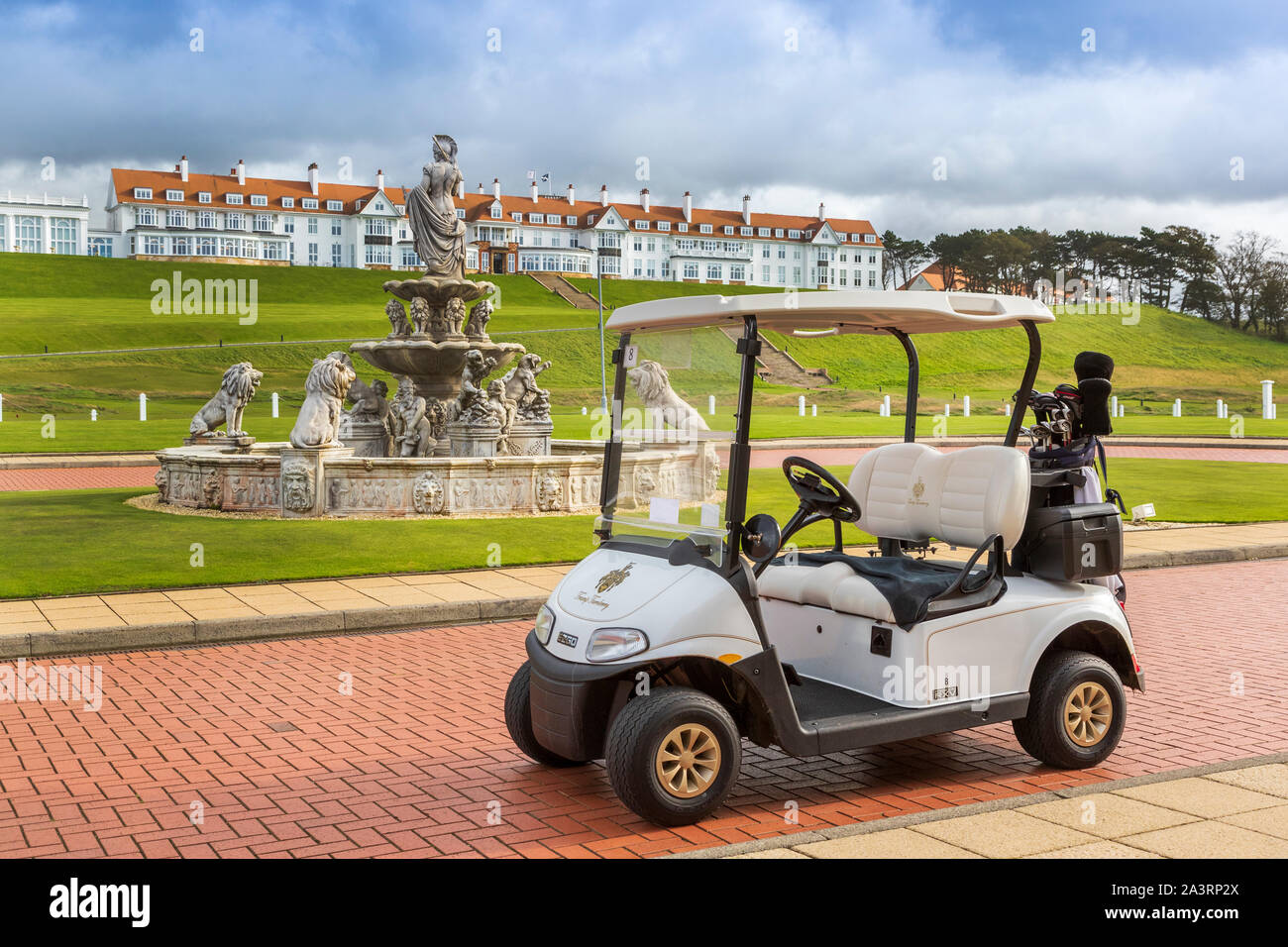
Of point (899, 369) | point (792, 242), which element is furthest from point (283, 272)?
point (792, 242)

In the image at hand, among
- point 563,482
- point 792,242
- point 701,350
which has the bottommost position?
point 563,482

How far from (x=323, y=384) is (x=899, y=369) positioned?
53.5 m

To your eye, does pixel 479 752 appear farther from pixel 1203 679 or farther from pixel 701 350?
pixel 1203 679

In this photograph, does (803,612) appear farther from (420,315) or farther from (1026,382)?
(420,315)

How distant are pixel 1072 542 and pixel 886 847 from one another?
209cm

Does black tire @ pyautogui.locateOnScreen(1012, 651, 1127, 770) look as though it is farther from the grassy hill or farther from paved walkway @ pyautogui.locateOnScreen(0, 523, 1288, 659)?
the grassy hill

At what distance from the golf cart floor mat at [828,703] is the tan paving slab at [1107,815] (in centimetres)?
78

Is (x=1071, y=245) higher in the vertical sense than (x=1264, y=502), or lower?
higher

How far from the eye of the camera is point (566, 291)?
3543 inches

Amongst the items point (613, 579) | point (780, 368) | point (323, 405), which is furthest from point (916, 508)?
point (323, 405)

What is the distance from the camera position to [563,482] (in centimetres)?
1550

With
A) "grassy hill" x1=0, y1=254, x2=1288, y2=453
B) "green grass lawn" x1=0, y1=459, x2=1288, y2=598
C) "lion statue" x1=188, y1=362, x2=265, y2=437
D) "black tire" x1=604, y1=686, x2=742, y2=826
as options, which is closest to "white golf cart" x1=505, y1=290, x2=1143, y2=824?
"black tire" x1=604, y1=686, x2=742, y2=826

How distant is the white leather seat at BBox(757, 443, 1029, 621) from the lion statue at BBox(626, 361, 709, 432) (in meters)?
1.08

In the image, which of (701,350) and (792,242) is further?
(792,242)
